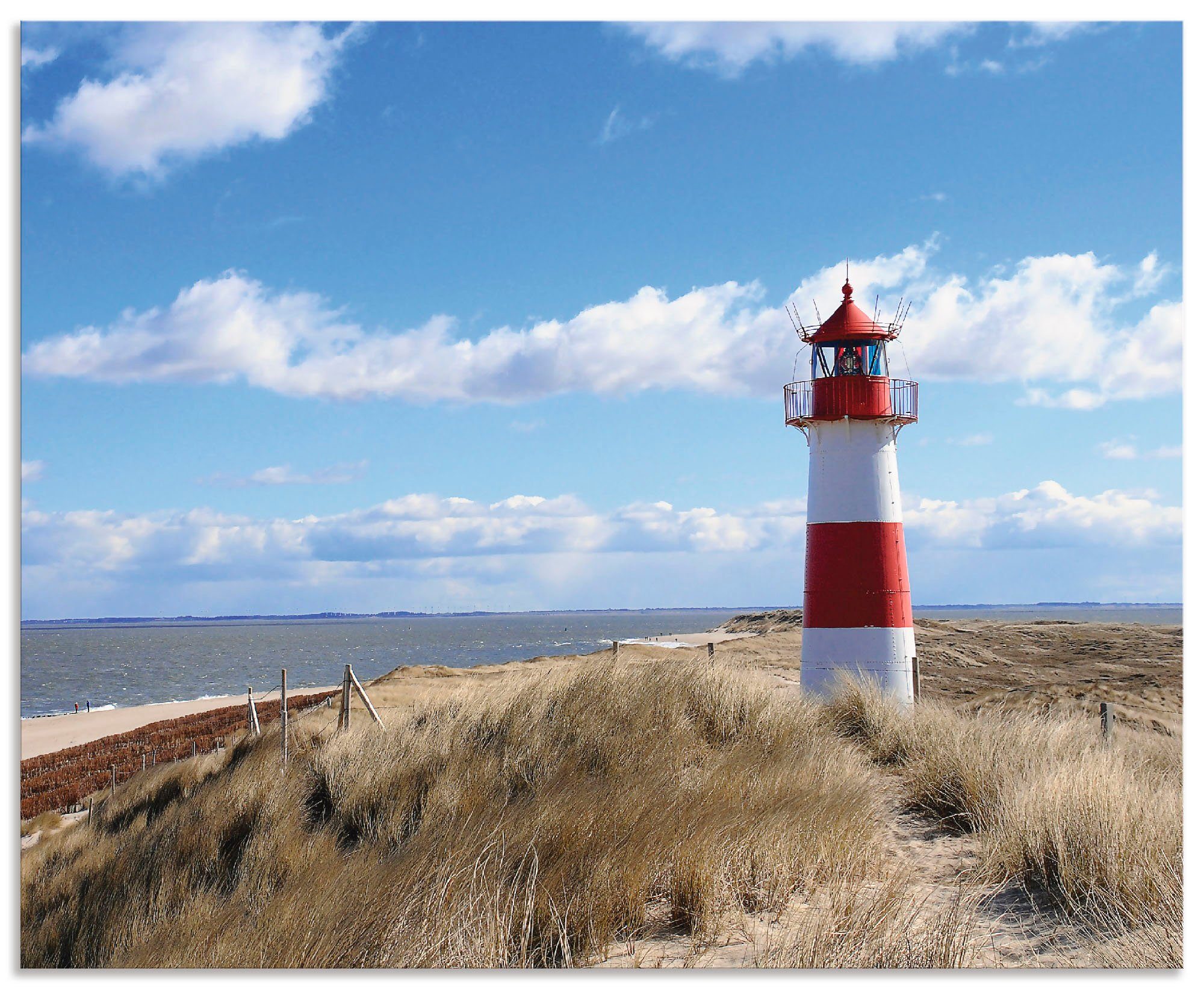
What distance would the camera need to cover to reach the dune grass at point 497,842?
3.95 meters

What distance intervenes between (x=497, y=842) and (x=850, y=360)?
812 cm

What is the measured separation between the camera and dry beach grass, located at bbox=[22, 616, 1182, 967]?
393 centimetres

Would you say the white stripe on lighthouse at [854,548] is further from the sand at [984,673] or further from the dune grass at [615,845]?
the dune grass at [615,845]

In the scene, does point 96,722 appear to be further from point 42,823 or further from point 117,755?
point 42,823

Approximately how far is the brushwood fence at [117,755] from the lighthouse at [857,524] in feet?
36.6

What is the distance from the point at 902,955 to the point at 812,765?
2170 millimetres

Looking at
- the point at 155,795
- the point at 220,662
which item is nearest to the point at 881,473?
the point at 155,795

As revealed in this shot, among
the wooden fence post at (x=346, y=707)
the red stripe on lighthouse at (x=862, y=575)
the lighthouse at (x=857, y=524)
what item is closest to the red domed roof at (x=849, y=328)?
the lighthouse at (x=857, y=524)

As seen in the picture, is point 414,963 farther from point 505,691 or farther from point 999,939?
point 505,691

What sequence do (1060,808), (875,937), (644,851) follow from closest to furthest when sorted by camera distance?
(875,937), (644,851), (1060,808)

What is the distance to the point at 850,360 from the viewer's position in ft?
36.4

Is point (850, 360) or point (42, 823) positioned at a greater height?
point (850, 360)

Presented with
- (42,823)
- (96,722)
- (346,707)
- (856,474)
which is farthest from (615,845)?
(96,722)

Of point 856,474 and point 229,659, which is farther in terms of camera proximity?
point 229,659
